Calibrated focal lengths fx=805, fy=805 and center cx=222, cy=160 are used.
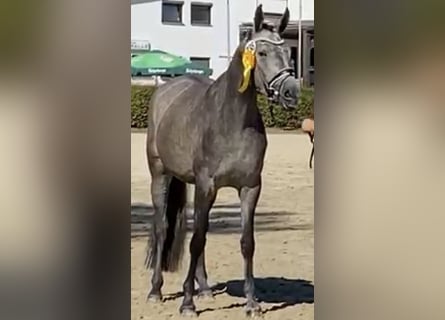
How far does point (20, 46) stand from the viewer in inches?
108

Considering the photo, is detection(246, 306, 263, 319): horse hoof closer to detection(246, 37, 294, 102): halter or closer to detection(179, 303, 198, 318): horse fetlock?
detection(179, 303, 198, 318): horse fetlock

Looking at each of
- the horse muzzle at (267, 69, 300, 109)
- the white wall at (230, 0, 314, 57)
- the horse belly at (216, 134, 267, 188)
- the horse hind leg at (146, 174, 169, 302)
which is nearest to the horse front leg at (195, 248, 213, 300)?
the horse hind leg at (146, 174, 169, 302)

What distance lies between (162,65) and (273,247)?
0.81 m

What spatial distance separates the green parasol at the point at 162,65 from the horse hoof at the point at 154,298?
0.82m

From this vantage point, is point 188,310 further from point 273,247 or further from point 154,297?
point 273,247

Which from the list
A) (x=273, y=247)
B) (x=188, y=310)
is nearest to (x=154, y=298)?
(x=188, y=310)

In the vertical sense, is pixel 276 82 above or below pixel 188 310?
above

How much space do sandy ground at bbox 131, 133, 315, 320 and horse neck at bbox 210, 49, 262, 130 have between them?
11 cm

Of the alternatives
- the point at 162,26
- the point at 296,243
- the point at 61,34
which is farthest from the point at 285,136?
the point at 61,34

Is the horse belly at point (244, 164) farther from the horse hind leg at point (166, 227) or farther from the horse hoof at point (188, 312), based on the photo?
the horse hoof at point (188, 312)

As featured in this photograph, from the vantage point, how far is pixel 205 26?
3.01m

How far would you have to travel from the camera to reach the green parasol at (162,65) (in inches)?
115

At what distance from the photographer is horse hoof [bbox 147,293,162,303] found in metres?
2.99

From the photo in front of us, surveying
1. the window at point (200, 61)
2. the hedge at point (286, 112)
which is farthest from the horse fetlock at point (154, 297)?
the window at point (200, 61)
